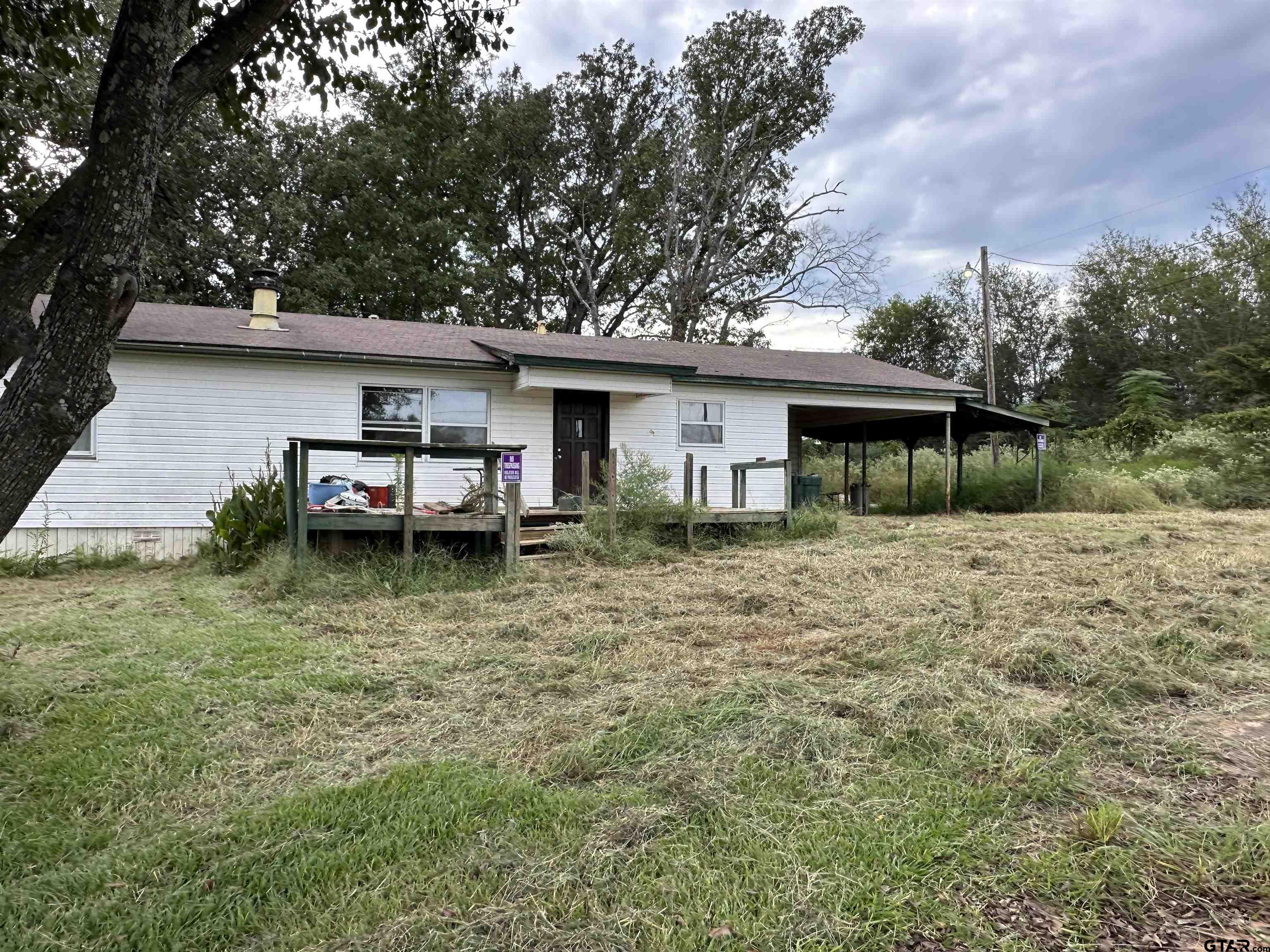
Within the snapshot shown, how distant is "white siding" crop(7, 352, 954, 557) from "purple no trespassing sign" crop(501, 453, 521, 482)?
3.94 meters

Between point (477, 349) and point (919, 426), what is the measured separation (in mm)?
10638

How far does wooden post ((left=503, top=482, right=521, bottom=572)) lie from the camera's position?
747 centimetres

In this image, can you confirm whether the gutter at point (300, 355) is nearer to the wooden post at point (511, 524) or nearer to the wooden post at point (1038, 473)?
the wooden post at point (511, 524)

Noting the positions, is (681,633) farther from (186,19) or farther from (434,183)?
(434,183)

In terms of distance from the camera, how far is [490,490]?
810 cm

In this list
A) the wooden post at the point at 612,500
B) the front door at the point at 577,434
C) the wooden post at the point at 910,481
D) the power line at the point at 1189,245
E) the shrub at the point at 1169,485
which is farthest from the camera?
the power line at the point at 1189,245

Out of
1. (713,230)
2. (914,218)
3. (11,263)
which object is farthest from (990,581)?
(713,230)

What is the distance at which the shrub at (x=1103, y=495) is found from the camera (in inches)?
543

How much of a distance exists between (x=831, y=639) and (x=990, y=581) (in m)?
2.64

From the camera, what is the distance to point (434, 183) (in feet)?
83.1

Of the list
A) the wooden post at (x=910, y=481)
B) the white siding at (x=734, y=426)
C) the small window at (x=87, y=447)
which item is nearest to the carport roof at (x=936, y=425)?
the wooden post at (x=910, y=481)

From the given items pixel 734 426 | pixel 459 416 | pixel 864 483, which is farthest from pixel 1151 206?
pixel 459 416

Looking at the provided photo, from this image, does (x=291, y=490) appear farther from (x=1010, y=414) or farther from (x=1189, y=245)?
(x=1189, y=245)

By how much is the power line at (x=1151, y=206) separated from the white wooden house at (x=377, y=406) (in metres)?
16.6
